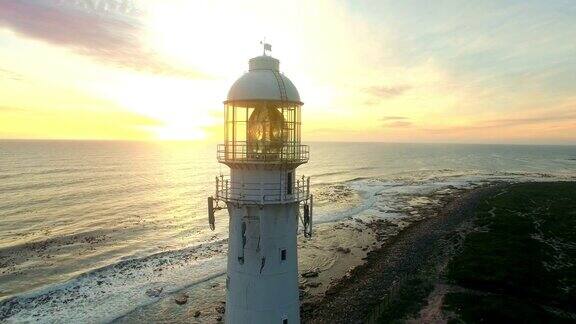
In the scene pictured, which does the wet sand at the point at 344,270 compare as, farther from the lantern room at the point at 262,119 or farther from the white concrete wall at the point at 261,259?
the lantern room at the point at 262,119

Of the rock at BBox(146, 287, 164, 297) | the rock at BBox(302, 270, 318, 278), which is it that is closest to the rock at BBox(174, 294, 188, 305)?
the rock at BBox(146, 287, 164, 297)

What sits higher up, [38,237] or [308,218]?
[308,218]

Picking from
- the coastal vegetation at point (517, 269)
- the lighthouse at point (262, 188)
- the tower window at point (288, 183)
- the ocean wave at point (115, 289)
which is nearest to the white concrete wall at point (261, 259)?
the lighthouse at point (262, 188)

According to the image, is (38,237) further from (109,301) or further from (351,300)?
(351,300)

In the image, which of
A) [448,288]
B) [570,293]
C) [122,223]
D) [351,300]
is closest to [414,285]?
[448,288]

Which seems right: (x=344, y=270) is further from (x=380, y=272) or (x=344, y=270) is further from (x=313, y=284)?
(x=313, y=284)

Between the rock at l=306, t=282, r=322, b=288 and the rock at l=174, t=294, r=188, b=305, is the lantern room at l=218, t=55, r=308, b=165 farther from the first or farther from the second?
the rock at l=306, t=282, r=322, b=288
